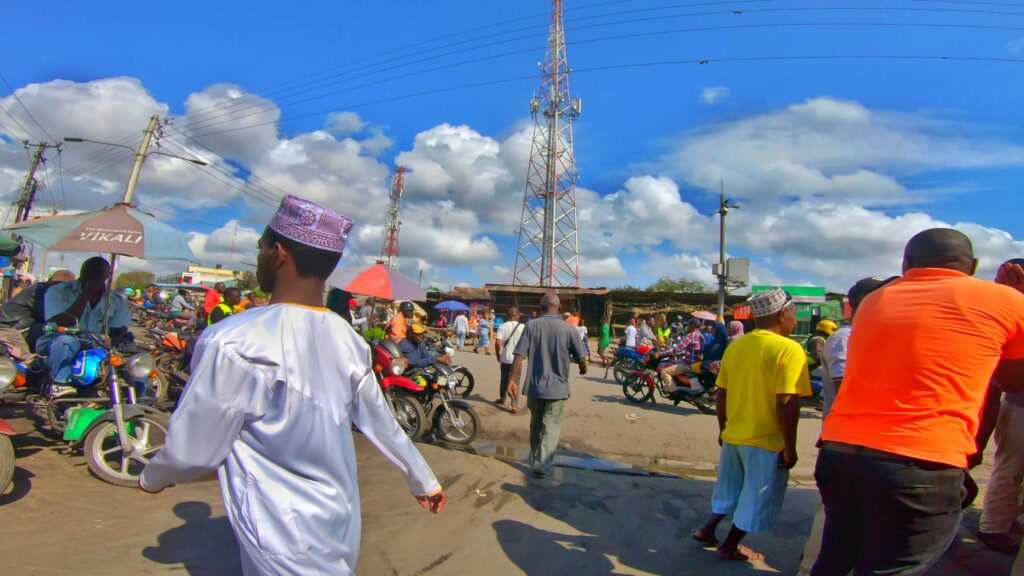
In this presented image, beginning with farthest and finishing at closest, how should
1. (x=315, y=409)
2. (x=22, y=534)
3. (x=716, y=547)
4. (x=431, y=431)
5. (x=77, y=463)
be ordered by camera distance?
(x=431, y=431)
(x=77, y=463)
(x=716, y=547)
(x=22, y=534)
(x=315, y=409)

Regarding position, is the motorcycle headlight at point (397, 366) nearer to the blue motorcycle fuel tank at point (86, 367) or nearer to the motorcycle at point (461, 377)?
the motorcycle at point (461, 377)

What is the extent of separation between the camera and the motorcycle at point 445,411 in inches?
288

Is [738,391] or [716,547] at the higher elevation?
[738,391]

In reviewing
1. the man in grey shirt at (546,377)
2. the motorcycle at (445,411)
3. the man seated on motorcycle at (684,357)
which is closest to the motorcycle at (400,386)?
the motorcycle at (445,411)

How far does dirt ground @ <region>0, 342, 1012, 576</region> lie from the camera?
11.9ft

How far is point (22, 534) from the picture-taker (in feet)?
12.2

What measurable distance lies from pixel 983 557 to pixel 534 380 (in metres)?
3.57

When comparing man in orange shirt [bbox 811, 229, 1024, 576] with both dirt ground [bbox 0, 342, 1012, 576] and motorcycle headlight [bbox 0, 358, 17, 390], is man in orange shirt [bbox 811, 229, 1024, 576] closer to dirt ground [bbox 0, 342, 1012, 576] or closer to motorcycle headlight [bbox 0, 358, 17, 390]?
dirt ground [bbox 0, 342, 1012, 576]

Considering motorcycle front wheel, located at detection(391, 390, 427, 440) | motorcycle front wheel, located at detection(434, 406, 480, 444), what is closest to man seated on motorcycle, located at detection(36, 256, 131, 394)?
motorcycle front wheel, located at detection(391, 390, 427, 440)

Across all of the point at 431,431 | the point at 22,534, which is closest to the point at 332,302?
the point at 431,431

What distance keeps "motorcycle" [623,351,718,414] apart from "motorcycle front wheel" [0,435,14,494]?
8.96 metres

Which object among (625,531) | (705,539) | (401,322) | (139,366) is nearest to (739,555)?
(705,539)

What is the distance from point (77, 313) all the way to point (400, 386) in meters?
3.44

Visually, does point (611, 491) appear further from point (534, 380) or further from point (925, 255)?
point (925, 255)
